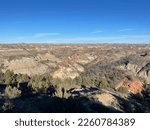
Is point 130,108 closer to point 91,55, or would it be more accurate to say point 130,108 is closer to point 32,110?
point 32,110

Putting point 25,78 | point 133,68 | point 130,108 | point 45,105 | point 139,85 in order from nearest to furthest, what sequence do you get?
point 45,105
point 130,108
point 25,78
point 139,85
point 133,68

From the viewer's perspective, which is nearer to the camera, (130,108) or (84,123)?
(84,123)

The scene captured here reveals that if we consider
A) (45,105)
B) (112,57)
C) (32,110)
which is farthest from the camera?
(112,57)

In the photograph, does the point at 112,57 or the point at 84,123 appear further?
the point at 112,57

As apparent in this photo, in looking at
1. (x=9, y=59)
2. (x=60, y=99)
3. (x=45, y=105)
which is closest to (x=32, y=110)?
(x=45, y=105)

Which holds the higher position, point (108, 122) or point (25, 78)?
point (108, 122)

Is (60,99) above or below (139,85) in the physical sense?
above

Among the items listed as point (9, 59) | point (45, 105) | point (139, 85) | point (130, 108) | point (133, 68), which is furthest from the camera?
point (133, 68)

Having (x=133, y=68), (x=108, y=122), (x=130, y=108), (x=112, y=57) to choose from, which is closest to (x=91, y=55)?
(x=112, y=57)

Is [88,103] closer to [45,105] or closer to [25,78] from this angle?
[45,105]
